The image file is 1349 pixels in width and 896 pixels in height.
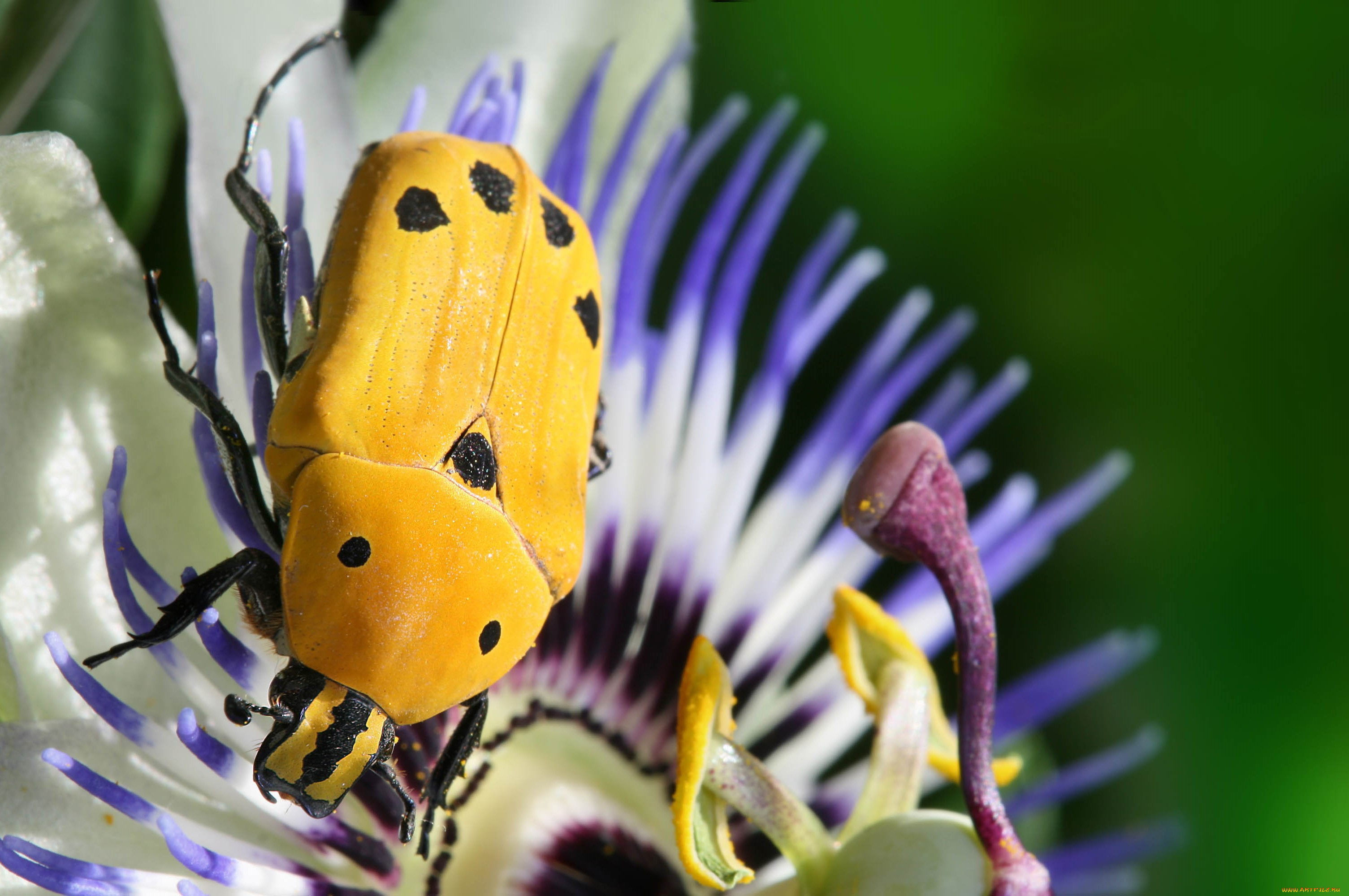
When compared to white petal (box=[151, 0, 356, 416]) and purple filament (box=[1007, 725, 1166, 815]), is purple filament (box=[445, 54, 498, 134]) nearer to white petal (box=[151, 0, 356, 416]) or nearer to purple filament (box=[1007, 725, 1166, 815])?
white petal (box=[151, 0, 356, 416])

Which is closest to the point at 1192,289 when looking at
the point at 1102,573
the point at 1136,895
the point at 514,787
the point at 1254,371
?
the point at 1254,371

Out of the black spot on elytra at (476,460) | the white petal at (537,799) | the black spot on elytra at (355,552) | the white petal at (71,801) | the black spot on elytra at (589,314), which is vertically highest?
the black spot on elytra at (589,314)

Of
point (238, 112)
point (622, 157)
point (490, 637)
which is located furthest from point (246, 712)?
point (622, 157)

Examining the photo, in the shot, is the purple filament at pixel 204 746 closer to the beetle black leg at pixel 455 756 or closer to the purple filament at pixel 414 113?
the beetle black leg at pixel 455 756

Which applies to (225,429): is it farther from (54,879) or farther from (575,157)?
(575,157)

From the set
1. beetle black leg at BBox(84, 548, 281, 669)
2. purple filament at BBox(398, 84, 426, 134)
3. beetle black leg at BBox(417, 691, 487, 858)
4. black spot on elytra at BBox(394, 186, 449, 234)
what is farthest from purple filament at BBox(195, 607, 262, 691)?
purple filament at BBox(398, 84, 426, 134)

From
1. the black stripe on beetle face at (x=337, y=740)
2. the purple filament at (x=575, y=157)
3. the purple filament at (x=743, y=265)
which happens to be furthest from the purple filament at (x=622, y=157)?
the black stripe on beetle face at (x=337, y=740)

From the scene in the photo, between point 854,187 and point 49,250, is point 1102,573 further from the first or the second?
point 49,250
